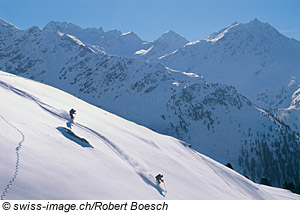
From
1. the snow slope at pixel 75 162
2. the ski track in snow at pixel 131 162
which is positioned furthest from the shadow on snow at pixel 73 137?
the ski track in snow at pixel 131 162

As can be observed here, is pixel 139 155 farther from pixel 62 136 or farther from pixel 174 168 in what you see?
pixel 62 136

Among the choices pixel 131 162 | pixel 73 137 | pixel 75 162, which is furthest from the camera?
pixel 131 162

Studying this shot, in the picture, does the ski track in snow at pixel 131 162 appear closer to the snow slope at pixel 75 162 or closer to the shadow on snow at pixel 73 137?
the snow slope at pixel 75 162

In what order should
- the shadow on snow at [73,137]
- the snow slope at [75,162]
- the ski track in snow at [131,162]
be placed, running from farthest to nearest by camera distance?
1. the shadow on snow at [73,137]
2. the ski track in snow at [131,162]
3. the snow slope at [75,162]

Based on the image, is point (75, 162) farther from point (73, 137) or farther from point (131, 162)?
point (131, 162)

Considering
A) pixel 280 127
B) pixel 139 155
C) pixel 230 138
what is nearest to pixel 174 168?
pixel 139 155

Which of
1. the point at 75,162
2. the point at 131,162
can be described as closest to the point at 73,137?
the point at 75,162

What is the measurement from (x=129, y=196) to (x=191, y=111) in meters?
177

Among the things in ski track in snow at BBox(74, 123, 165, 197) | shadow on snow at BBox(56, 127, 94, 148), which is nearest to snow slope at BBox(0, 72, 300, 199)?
ski track in snow at BBox(74, 123, 165, 197)

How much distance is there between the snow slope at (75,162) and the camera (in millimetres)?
11258

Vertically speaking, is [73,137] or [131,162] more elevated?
[73,137]

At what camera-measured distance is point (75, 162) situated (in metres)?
14.4

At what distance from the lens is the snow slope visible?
11.3 m
